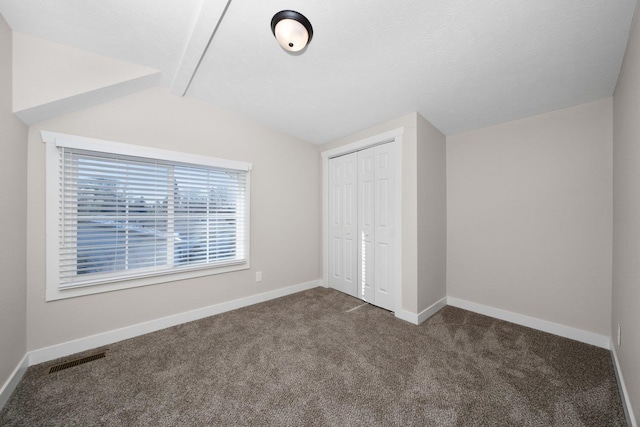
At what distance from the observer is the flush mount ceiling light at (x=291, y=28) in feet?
4.86

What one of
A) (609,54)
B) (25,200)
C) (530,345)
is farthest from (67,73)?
(530,345)

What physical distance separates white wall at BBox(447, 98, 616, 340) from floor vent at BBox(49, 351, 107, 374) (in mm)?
3839

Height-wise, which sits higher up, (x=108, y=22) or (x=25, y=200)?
(x=108, y=22)

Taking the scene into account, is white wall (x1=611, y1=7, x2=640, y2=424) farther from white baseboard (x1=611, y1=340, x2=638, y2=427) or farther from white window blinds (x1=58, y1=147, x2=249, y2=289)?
white window blinds (x1=58, y1=147, x2=249, y2=289)

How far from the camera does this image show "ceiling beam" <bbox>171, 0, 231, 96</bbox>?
Answer: 150 cm

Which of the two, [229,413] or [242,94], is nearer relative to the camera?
[229,413]

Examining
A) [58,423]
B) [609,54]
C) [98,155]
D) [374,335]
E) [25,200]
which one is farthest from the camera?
[374,335]

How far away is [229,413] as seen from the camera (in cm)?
145

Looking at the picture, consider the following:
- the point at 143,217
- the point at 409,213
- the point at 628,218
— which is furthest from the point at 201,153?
the point at 628,218

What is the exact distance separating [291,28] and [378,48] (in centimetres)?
68

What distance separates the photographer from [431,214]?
291cm

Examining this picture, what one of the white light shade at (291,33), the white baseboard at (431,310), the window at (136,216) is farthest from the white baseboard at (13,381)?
the white baseboard at (431,310)

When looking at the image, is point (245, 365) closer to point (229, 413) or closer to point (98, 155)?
point (229, 413)

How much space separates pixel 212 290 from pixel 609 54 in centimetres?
407
